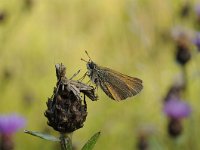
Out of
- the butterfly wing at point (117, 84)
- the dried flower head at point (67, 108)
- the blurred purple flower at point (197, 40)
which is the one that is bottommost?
the dried flower head at point (67, 108)

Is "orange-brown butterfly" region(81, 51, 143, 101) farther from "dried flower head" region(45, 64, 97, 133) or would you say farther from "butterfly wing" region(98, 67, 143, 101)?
"dried flower head" region(45, 64, 97, 133)

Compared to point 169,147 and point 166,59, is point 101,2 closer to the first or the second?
A: point 166,59

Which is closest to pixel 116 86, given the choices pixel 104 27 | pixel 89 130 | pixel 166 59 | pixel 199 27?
pixel 199 27

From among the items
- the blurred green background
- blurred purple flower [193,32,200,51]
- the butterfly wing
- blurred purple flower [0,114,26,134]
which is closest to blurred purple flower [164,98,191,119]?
the blurred green background

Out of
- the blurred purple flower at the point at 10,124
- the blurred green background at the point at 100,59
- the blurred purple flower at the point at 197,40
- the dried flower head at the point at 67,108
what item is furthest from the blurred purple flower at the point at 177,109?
the dried flower head at the point at 67,108

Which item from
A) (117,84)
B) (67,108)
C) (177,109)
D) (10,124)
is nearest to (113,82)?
(117,84)

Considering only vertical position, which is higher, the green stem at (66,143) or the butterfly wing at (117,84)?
the butterfly wing at (117,84)

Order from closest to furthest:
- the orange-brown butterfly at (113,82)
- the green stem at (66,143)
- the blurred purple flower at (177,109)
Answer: the green stem at (66,143) → the orange-brown butterfly at (113,82) → the blurred purple flower at (177,109)

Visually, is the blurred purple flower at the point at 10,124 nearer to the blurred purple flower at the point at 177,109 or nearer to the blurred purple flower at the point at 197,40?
the blurred purple flower at the point at 177,109

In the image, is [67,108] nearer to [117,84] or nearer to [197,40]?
[117,84]
